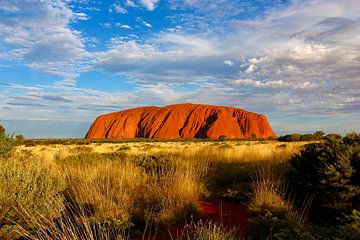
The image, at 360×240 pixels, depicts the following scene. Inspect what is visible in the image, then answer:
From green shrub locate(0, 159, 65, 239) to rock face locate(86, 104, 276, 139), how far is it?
83.7m

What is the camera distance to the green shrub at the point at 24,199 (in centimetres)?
564

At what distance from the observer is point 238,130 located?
3728 inches

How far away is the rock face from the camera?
94125mm

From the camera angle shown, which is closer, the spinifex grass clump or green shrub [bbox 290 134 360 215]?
green shrub [bbox 290 134 360 215]

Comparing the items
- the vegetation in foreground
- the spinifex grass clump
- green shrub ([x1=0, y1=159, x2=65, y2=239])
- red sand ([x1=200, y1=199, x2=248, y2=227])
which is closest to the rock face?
the spinifex grass clump

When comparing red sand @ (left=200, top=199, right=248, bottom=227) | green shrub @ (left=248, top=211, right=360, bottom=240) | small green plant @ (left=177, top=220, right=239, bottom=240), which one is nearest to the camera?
small green plant @ (left=177, top=220, right=239, bottom=240)

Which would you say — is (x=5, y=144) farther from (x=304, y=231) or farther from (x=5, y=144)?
(x=304, y=231)

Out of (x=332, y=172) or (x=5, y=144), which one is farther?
(x=5, y=144)

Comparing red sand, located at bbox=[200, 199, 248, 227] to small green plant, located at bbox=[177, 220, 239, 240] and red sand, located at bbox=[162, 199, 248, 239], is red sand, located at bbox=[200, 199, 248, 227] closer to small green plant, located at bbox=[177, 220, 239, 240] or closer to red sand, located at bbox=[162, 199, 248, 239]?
red sand, located at bbox=[162, 199, 248, 239]

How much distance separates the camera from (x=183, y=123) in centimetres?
9956

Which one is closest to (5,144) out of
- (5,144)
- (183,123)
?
→ (5,144)

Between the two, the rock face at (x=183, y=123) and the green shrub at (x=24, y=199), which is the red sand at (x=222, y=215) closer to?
the green shrub at (x=24, y=199)

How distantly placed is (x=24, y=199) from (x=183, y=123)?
93685mm

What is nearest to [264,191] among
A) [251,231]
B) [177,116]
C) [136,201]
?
[251,231]
